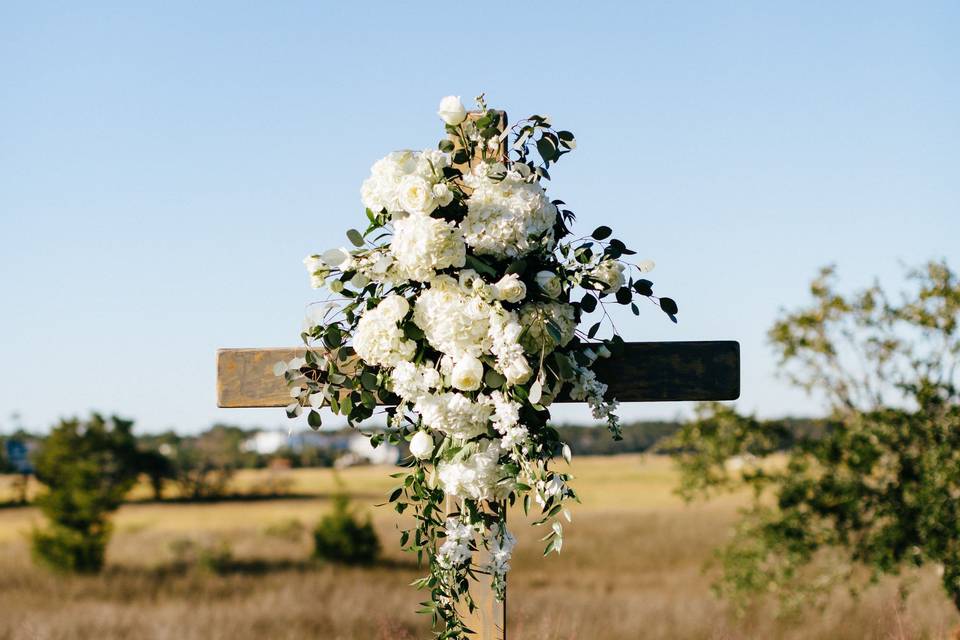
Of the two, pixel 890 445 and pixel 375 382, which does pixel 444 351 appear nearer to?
pixel 375 382

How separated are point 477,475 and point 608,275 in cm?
85

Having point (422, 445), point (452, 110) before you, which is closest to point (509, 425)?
point (422, 445)

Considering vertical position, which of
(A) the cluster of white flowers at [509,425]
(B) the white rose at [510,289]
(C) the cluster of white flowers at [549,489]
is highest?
(B) the white rose at [510,289]

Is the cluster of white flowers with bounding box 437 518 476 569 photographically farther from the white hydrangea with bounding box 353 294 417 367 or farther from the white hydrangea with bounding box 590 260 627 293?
the white hydrangea with bounding box 590 260 627 293

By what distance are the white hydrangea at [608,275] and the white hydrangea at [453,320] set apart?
0.44 metres

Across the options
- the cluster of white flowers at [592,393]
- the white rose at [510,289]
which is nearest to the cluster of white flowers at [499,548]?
the cluster of white flowers at [592,393]

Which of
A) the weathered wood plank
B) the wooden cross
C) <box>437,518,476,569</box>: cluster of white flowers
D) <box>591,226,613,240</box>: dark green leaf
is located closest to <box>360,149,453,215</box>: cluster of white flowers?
the wooden cross

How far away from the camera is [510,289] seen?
10.2ft

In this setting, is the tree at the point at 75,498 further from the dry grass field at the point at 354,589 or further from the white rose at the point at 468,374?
the white rose at the point at 468,374

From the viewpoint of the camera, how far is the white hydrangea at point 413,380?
3.18 metres

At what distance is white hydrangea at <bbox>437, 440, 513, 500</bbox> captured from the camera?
120 inches

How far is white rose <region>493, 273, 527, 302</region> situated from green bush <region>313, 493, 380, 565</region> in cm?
1257

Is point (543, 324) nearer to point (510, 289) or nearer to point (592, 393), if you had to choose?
point (510, 289)

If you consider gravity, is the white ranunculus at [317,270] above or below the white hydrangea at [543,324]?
above
